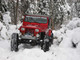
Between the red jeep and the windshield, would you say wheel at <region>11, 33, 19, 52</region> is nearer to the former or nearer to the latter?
the red jeep

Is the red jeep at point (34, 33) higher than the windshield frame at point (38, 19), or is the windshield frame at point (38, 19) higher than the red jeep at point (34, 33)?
the windshield frame at point (38, 19)

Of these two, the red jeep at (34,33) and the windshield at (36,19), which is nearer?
the red jeep at (34,33)

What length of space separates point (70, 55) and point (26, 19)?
161 inches

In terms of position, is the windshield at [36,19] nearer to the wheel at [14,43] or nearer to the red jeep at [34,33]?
the red jeep at [34,33]

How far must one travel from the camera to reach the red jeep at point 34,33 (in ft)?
26.6

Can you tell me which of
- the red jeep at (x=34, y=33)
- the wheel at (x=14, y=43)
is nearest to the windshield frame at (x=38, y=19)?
the red jeep at (x=34, y=33)

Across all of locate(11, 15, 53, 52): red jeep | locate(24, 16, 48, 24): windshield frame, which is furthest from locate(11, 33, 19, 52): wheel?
locate(24, 16, 48, 24): windshield frame

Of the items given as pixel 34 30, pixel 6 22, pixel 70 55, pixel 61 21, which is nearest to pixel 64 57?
pixel 70 55

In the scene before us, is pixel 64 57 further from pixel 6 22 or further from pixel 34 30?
pixel 6 22

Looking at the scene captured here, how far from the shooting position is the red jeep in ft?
26.6

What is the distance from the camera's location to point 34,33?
28.0ft

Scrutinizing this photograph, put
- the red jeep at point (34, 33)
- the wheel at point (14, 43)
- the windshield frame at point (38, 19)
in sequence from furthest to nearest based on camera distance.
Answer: the windshield frame at point (38, 19) → the red jeep at point (34, 33) → the wheel at point (14, 43)

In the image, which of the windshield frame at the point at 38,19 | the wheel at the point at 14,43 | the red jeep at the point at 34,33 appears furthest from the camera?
the windshield frame at the point at 38,19

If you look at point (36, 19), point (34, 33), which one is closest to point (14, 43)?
point (34, 33)
